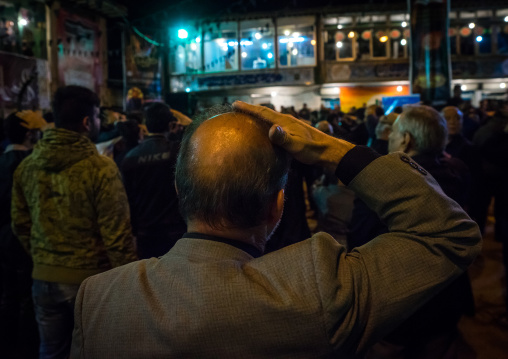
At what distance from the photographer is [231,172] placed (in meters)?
1.03

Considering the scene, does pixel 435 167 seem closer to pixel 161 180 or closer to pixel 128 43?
pixel 161 180

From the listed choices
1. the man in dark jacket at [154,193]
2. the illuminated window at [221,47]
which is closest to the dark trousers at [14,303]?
the man in dark jacket at [154,193]

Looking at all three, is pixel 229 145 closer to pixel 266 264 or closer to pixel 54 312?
pixel 266 264

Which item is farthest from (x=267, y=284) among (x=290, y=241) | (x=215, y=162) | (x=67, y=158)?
(x=290, y=241)

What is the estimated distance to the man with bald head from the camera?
37.7 inches

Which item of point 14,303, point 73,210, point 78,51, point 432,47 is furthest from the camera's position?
point 78,51

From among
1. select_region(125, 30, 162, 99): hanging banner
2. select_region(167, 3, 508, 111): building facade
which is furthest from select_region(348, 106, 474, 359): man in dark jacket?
select_region(125, 30, 162, 99): hanging banner

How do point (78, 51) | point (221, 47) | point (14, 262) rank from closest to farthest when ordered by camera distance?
point (14, 262), point (78, 51), point (221, 47)

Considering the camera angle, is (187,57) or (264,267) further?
(187,57)

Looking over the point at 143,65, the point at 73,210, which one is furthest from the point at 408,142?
the point at 143,65

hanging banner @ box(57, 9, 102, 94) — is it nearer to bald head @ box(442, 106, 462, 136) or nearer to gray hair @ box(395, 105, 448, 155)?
bald head @ box(442, 106, 462, 136)

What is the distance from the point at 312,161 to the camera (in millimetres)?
1093

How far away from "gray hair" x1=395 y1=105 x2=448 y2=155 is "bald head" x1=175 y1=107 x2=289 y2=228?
167 cm

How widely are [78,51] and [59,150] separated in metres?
21.6
